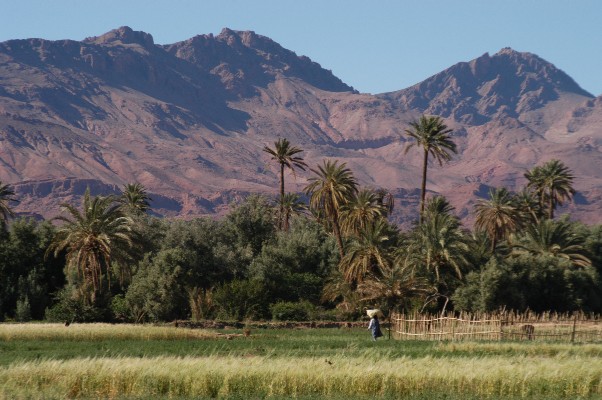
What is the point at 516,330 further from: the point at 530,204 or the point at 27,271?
the point at 530,204

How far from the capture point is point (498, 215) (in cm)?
8150

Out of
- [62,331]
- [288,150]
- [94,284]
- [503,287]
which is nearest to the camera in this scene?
[62,331]

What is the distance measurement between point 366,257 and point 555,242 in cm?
1928

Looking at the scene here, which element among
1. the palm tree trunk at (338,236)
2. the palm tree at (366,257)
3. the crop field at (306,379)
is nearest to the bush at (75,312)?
the palm tree at (366,257)

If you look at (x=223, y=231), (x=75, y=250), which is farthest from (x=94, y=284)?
(x=223, y=231)

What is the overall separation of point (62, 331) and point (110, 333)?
250cm

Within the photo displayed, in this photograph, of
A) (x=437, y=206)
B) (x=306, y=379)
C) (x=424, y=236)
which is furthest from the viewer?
(x=437, y=206)

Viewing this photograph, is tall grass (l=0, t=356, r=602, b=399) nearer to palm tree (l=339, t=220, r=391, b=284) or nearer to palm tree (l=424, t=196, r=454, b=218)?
palm tree (l=339, t=220, r=391, b=284)

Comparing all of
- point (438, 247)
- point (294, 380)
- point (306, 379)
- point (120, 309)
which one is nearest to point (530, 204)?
point (438, 247)

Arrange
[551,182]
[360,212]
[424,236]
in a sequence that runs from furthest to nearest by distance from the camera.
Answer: [551,182]
[360,212]
[424,236]

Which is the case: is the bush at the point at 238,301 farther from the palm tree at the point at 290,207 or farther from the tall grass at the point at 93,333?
the palm tree at the point at 290,207

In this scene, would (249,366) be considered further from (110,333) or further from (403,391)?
(110,333)

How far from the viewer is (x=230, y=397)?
78.9 ft

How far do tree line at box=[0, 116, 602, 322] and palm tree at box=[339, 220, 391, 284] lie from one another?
0.13 metres
